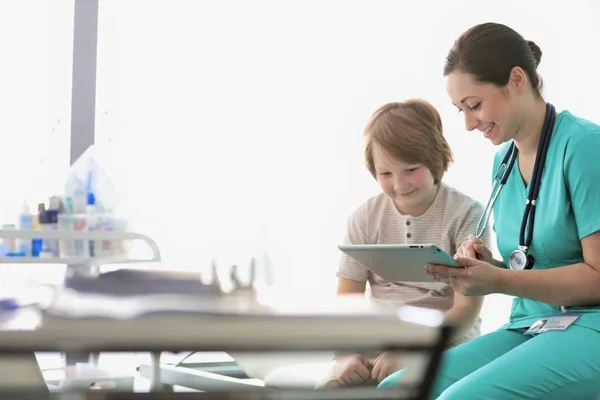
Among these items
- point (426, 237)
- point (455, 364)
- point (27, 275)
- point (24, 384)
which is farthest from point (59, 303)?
point (27, 275)

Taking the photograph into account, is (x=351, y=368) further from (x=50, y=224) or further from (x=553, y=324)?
(x=50, y=224)

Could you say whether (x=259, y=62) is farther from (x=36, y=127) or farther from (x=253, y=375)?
(x=253, y=375)

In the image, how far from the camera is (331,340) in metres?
0.51

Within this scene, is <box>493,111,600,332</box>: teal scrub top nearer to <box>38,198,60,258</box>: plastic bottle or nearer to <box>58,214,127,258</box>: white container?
<box>58,214,127,258</box>: white container

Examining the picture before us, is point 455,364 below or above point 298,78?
below

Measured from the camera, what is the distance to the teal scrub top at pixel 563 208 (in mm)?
1547

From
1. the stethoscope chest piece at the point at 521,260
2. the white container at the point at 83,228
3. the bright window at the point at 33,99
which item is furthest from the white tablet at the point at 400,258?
the bright window at the point at 33,99

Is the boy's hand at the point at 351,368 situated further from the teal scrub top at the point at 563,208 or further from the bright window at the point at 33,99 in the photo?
the bright window at the point at 33,99

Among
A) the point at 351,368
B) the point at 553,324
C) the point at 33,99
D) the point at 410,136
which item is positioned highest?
the point at 33,99

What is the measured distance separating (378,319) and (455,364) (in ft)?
3.92

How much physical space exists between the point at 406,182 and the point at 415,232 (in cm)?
15

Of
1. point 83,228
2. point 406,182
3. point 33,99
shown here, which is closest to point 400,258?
point 406,182

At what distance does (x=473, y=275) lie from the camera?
1.55 metres

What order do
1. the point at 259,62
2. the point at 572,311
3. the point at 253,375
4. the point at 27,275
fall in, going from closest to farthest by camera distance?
1. the point at 253,375
2. the point at 572,311
3. the point at 27,275
4. the point at 259,62
